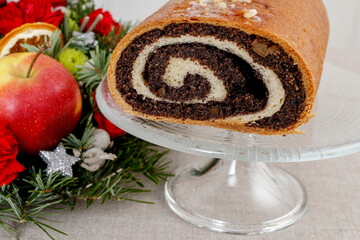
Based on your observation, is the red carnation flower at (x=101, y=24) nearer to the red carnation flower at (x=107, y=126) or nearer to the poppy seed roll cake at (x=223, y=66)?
the red carnation flower at (x=107, y=126)

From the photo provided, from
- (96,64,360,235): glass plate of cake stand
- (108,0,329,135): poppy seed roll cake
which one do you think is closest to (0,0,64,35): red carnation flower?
(96,64,360,235): glass plate of cake stand

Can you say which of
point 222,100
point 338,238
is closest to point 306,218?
point 338,238

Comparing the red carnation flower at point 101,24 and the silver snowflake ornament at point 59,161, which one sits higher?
the red carnation flower at point 101,24

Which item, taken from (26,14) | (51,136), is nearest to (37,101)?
(51,136)

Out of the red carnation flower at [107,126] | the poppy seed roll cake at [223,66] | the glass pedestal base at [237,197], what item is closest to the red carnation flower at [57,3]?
the red carnation flower at [107,126]

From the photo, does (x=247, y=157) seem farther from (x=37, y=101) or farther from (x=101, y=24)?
(x=101, y=24)
